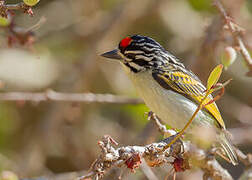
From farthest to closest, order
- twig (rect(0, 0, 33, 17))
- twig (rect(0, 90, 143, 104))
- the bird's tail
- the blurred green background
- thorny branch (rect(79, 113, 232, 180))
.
Answer: the blurred green background → twig (rect(0, 90, 143, 104)) → the bird's tail → twig (rect(0, 0, 33, 17)) → thorny branch (rect(79, 113, 232, 180))

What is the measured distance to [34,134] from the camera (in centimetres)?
466

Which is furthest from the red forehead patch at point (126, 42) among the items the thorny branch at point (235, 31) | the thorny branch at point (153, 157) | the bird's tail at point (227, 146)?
the bird's tail at point (227, 146)

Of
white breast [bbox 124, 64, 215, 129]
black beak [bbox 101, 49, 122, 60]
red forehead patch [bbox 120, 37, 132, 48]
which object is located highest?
red forehead patch [bbox 120, 37, 132, 48]

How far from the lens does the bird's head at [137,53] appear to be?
3.42 meters

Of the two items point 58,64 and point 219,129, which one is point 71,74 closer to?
point 58,64

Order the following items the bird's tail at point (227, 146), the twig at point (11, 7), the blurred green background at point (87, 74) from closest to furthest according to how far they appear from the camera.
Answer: the twig at point (11, 7) → the bird's tail at point (227, 146) → the blurred green background at point (87, 74)

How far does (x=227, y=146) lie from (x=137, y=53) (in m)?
0.94

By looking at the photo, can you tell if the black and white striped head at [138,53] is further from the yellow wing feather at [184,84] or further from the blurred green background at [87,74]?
the blurred green background at [87,74]

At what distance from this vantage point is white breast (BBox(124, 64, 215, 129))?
3.26 metres

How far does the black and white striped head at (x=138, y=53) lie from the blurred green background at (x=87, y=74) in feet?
2.63

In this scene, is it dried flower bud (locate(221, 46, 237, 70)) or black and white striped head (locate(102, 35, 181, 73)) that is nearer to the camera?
dried flower bud (locate(221, 46, 237, 70))

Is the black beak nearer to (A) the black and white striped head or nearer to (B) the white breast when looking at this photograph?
(A) the black and white striped head

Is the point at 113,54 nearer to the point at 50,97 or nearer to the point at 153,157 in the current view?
the point at 50,97

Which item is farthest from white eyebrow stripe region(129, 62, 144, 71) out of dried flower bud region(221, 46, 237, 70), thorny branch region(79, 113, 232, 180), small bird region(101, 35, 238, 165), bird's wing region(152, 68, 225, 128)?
dried flower bud region(221, 46, 237, 70)
